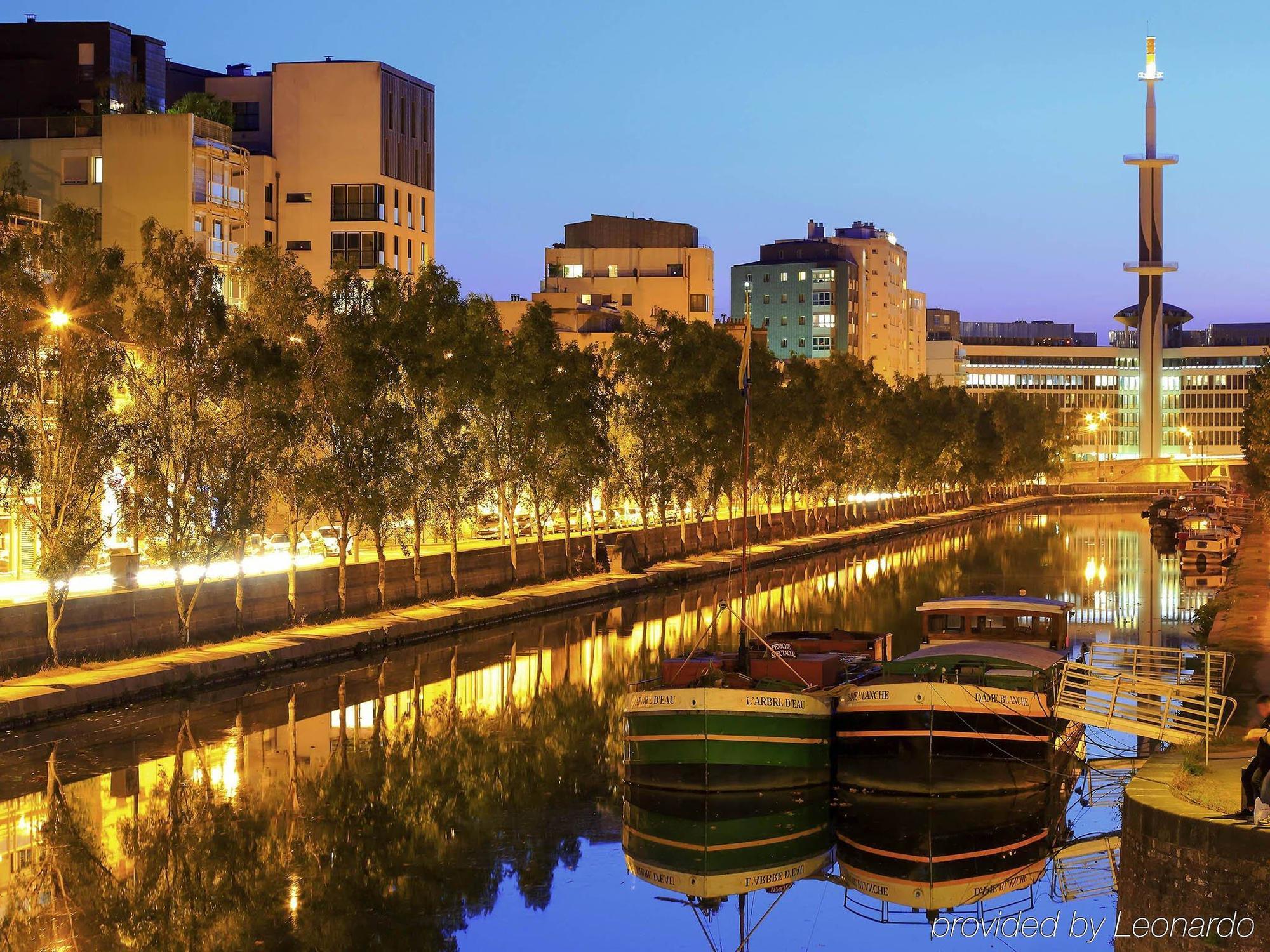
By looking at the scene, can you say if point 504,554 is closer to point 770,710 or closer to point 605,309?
point 770,710

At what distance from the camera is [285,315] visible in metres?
49.4

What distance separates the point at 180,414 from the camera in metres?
45.3

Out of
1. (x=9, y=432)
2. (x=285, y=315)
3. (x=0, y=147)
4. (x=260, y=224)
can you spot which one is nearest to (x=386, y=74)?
(x=260, y=224)

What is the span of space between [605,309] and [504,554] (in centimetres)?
8658

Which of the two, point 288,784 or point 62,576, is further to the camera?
point 62,576

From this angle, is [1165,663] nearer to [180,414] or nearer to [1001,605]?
[1001,605]

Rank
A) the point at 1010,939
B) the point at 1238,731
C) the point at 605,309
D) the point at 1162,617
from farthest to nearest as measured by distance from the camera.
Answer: the point at 605,309 < the point at 1162,617 < the point at 1238,731 < the point at 1010,939

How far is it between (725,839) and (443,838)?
4.47 metres

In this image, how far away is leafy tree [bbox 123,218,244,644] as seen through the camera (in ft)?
145

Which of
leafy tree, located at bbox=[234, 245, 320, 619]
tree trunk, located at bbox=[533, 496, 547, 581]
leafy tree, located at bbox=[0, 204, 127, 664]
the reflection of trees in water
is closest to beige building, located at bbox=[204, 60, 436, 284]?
tree trunk, located at bbox=[533, 496, 547, 581]

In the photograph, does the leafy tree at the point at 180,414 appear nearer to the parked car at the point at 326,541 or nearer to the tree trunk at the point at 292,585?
the tree trunk at the point at 292,585

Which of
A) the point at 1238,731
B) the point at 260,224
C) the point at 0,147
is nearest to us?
the point at 1238,731

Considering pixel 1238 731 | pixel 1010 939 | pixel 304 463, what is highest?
pixel 304 463

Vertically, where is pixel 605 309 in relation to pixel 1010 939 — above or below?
above
